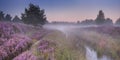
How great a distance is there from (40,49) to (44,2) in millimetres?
8083

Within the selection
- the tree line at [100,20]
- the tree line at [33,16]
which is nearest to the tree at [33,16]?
the tree line at [33,16]

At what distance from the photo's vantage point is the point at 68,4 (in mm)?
16078

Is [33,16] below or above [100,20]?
above

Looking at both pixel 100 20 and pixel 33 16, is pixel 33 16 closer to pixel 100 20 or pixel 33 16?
pixel 33 16

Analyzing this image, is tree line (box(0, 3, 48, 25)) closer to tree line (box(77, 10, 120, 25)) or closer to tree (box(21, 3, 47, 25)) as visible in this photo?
tree (box(21, 3, 47, 25))

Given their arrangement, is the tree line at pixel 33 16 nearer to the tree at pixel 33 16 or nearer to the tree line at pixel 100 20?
the tree at pixel 33 16

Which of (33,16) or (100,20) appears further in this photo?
(100,20)

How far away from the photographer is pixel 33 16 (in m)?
17.7

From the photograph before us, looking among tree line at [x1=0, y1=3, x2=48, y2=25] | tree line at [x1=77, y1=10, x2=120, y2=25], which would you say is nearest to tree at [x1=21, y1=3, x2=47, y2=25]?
tree line at [x1=0, y1=3, x2=48, y2=25]

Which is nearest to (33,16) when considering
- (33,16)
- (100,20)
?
(33,16)

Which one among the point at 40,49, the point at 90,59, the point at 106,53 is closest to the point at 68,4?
the point at 106,53

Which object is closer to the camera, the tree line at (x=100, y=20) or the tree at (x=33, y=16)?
the tree at (x=33, y=16)

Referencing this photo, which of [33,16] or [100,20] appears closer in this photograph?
[33,16]

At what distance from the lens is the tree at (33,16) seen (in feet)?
56.3
